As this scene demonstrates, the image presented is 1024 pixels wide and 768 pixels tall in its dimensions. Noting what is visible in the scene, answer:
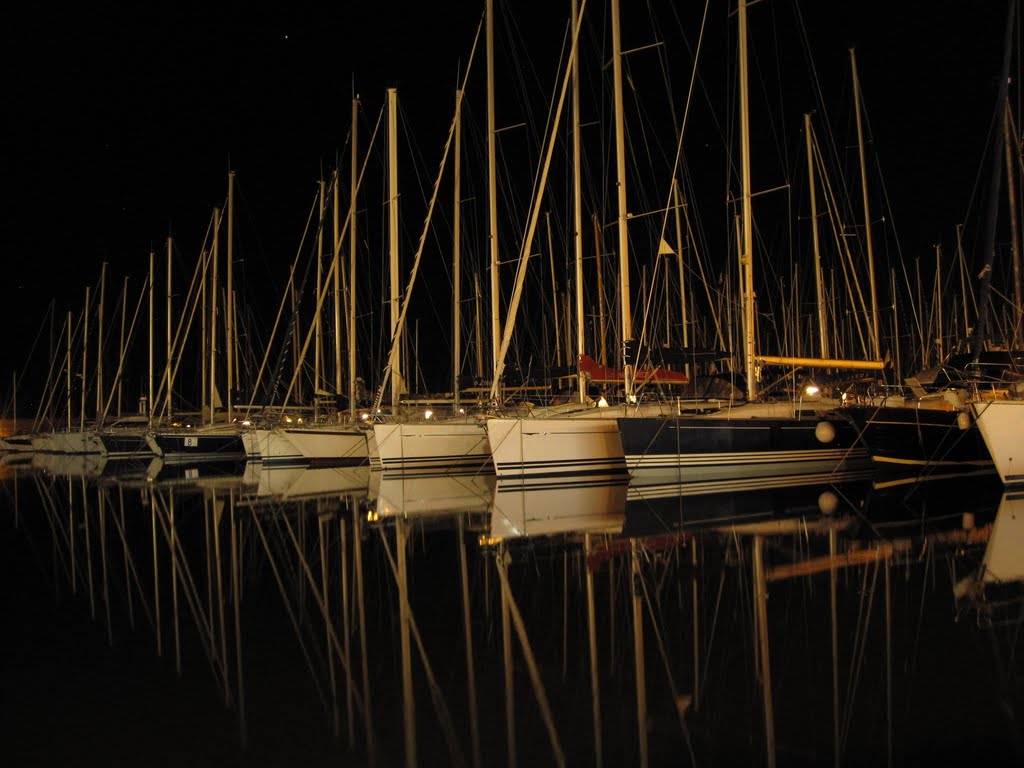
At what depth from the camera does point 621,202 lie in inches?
942

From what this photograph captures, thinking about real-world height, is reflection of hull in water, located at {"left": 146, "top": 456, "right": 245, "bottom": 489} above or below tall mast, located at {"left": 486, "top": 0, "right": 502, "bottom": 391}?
below

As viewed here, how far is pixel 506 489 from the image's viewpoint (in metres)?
21.8

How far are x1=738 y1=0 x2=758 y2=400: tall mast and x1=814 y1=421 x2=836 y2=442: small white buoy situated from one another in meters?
1.91

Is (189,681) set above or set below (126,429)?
below

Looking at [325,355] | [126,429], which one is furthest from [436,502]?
[126,429]

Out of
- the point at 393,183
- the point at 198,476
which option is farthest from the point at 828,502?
the point at 198,476

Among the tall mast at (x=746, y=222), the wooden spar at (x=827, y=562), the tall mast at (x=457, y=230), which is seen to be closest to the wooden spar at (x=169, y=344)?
the tall mast at (x=457, y=230)

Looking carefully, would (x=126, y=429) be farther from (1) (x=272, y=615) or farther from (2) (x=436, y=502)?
(1) (x=272, y=615)

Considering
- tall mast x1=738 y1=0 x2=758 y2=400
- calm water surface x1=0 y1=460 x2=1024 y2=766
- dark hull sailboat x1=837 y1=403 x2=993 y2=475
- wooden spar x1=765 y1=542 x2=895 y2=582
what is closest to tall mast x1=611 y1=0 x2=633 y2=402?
tall mast x1=738 y1=0 x2=758 y2=400

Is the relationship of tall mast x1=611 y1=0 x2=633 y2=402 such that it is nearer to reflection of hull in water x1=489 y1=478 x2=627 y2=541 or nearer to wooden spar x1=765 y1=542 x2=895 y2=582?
reflection of hull in water x1=489 y1=478 x2=627 y2=541

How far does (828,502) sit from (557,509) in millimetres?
5414

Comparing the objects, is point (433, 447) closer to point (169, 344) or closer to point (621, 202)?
point (621, 202)

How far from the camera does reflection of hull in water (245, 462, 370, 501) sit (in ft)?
73.7

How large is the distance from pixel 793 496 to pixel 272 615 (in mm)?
13015
